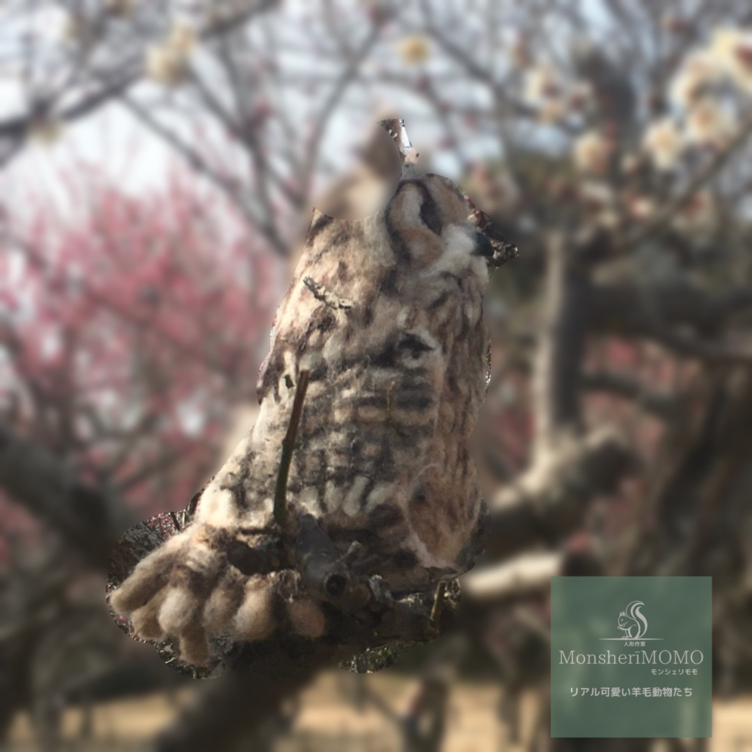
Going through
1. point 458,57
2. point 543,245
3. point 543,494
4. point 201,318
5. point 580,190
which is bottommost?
point 543,494

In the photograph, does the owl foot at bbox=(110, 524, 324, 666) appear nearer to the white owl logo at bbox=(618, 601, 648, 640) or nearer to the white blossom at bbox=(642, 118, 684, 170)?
the white owl logo at bbox=(618, 601, 648, 640)

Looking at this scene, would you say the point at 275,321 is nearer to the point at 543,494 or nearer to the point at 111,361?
the point at 543,494

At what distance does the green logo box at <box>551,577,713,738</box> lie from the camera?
181cm

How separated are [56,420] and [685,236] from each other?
1.78 metres

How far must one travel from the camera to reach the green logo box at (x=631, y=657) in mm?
1809

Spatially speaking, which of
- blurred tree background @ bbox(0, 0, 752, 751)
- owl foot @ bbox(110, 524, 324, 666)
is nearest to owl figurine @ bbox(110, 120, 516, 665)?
owl foot @ bbox(110, 524, 324, 666)

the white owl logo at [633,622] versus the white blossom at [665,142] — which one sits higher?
the white blossom at [665,142]

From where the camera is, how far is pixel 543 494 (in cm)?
204

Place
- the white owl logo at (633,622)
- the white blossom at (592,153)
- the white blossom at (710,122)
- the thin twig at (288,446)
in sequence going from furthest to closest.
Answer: the white blossom at (592,153)
the white blossom at (710,122)
the white owl logo at (633,622)
the thin twig at (288,446)

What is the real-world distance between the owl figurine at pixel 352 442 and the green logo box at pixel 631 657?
4.37 feet

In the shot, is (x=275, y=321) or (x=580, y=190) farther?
(x=580, y=190)

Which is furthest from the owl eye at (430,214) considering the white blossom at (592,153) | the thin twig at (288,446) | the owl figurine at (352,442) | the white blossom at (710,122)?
the white blossom at (592,153)

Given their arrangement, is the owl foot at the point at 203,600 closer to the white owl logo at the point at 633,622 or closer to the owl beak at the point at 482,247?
the owl beak at the point at 482,247

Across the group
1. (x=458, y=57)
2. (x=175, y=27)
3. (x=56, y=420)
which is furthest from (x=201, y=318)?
(x=458, y=57)
